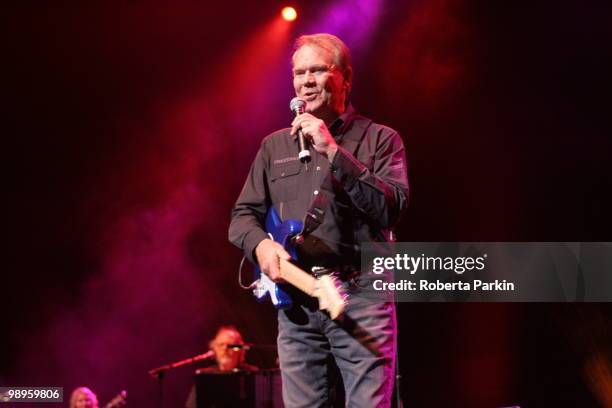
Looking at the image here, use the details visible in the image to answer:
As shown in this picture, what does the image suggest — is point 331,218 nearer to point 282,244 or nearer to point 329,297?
point 282,244

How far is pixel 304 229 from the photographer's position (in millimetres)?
2359

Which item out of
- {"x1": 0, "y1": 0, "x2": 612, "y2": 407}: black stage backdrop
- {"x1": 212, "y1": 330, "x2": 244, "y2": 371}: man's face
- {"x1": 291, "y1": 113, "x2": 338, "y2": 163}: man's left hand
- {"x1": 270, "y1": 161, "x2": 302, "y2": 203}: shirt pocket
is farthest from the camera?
{"x1": 212, "y1": 330, "x2": 244, "y2": 371}: man's face

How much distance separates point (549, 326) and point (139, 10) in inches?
177

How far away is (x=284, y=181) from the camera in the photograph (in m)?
2.56

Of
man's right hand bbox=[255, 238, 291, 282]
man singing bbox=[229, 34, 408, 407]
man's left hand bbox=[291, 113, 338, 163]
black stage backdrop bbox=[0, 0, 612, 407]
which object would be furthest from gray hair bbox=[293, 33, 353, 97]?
black stage backdrop bbox=[0, 0, 612, 407]

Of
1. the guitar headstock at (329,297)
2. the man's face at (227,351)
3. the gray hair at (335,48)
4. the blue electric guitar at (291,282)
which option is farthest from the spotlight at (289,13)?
the guitar headstock at (329,297)

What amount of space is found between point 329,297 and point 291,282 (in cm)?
17

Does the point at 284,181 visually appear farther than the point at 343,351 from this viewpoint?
Yes

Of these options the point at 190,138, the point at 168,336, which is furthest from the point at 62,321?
the point at 190,138

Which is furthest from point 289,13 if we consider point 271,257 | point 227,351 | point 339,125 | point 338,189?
point 271,257

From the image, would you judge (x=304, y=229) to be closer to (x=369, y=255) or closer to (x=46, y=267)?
(x=369, y=255)

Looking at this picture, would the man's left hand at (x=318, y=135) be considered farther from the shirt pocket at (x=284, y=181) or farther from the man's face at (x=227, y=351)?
the man's face at (x=227, y=351)

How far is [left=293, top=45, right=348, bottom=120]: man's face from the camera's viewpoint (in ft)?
8.44

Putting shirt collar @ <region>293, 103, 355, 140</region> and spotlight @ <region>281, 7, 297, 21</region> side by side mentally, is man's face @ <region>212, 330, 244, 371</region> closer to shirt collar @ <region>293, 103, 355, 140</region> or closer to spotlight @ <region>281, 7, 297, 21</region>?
spotlight @ <region>281, 7, 297, 21</region>
